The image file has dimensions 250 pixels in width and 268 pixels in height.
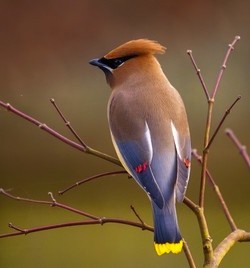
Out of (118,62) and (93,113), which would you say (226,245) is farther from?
(93,113)

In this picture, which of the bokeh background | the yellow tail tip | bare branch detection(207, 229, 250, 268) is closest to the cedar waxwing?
the yellow tail tip

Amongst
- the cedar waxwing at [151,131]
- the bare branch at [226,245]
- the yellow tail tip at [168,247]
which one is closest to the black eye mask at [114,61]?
the cedar waxwing at [151,131]

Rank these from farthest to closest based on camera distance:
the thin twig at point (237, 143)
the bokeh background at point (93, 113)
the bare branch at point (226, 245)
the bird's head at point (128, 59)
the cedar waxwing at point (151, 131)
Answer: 1. the bokeh background at point (93, 113)
2. the bird's head at point (128, 59)
3. the cedar waxwing at point (151, 131)
4. the bare branch at point (226, 245)
5. the thin twig at point (237, 143)

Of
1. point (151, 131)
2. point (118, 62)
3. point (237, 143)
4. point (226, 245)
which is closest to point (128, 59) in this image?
point (118, 62)

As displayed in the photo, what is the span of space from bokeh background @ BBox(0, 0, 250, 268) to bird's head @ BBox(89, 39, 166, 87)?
159 centimetres

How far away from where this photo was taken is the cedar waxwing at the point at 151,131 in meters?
2.39

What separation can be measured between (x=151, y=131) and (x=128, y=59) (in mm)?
295

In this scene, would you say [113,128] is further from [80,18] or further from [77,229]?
[80,18]

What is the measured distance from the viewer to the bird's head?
276 cm

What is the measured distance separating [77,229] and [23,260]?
0.28 meters

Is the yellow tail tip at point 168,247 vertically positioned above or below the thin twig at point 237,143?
below

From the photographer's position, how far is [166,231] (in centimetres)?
229

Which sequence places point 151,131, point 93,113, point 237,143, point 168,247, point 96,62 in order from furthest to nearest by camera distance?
1. point 93,113
2. point 96,62
3. point 151,131
4. point 168,247
5. point 237,143

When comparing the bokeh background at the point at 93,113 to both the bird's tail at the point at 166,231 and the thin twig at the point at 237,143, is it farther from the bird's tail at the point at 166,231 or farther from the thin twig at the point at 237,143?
the thin twig at the point at 237,143
